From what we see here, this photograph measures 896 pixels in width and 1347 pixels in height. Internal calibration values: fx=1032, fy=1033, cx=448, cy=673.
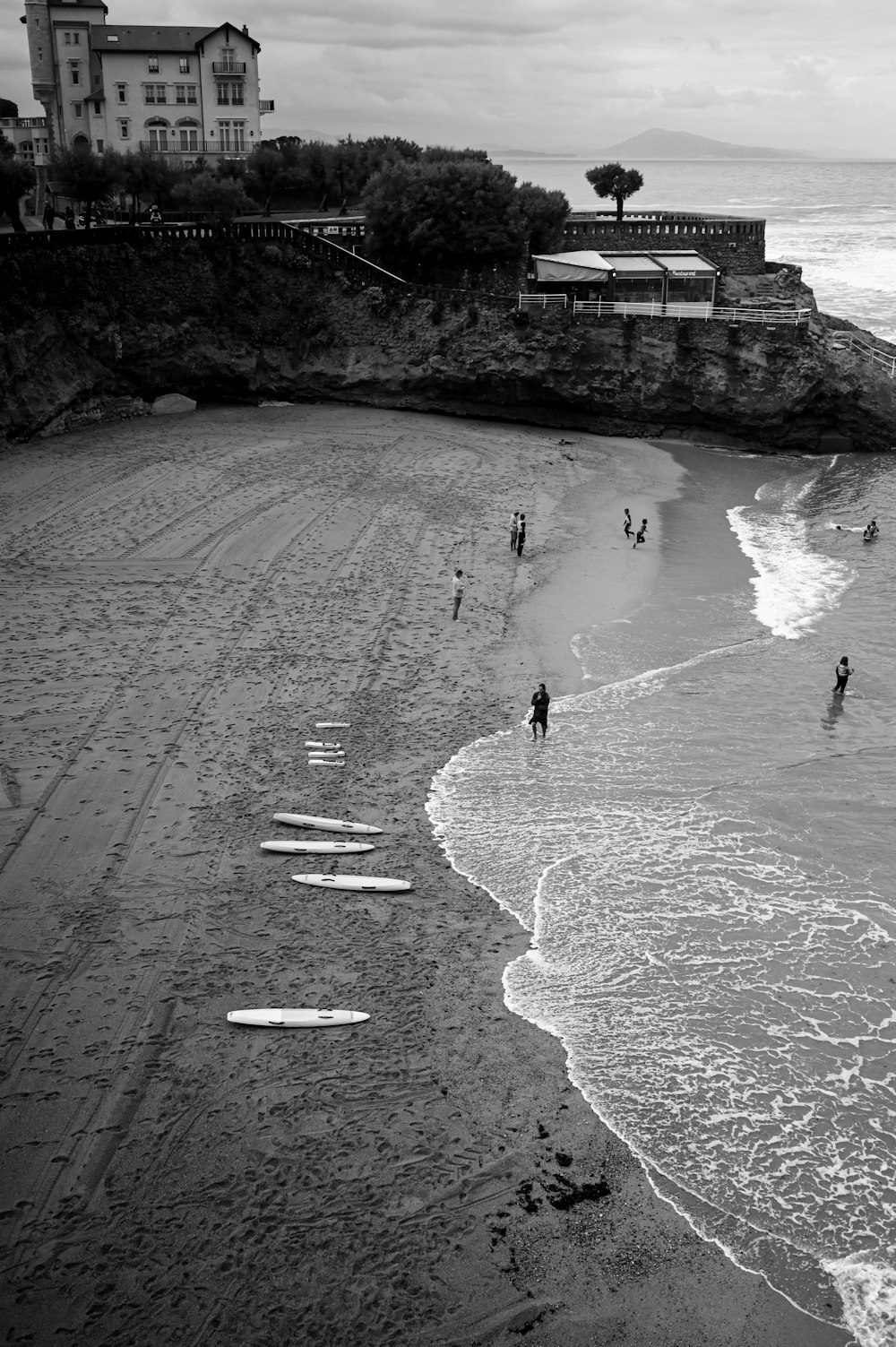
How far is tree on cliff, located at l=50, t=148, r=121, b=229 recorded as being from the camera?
51375 mm

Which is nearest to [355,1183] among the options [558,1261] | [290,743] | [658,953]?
[558,1261]

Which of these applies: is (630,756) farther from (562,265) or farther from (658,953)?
(562,265)

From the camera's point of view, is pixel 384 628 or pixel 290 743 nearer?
pixel 290 743

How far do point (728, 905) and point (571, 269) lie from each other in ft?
117

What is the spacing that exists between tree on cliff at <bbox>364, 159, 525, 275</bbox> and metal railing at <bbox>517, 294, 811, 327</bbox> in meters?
3.46

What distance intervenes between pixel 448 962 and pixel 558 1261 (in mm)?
4359

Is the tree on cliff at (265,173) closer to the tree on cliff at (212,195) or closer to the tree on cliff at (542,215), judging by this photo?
the tree on cliff at (212,195)

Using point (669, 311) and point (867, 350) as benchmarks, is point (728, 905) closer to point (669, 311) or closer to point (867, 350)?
point (669, 311)

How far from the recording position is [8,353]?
37.8 metres

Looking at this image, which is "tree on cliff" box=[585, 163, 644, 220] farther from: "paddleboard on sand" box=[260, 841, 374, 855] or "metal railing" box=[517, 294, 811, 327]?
"paddleboard on sand" box=[260, 841, 374, 855]

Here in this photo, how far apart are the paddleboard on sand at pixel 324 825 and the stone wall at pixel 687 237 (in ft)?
143

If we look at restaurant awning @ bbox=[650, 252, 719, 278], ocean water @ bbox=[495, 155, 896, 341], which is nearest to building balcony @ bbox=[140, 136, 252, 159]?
restaurant awning @ bbox=[650, 252, 719, 278]

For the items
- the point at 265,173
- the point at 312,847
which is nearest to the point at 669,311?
the point at 265,173

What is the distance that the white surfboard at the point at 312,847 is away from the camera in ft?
51.2
